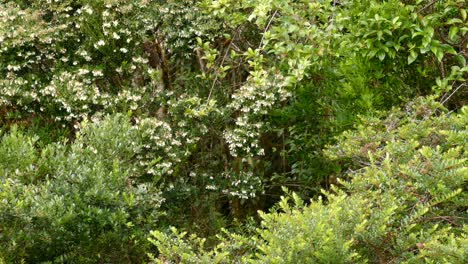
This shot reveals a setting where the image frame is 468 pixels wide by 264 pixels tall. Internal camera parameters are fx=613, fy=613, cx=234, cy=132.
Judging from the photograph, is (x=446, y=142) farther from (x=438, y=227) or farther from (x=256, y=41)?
(x=256, y=41)

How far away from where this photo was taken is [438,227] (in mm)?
2582

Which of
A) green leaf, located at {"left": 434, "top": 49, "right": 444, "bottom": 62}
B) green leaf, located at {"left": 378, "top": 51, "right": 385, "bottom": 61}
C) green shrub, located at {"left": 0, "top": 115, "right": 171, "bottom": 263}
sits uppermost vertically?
green leaf, located at {"left": 378, "top": 51, "right": 385, "bottom": 61}

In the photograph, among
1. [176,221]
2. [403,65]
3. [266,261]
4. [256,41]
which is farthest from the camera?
[256,41]

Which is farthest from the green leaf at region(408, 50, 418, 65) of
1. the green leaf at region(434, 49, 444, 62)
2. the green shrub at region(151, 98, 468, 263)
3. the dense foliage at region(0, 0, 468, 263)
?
the green shrub at region(151, 98, 468, 263)

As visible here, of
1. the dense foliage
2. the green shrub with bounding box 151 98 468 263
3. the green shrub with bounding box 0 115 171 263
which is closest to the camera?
the green shrub with bounding box 151 98 468 263

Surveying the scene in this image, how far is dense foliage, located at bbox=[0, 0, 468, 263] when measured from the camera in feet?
8.46

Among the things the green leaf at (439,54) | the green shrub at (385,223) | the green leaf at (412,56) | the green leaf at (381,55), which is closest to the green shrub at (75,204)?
the green shrub at (385,223)

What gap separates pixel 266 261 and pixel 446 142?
4.57 feet

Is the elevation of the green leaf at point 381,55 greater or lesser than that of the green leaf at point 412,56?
greater

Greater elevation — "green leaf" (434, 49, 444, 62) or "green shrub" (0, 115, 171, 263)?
"green leaf" (434, 49, 444, 62)

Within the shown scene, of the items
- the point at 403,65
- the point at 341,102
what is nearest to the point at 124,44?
the point at 341,102

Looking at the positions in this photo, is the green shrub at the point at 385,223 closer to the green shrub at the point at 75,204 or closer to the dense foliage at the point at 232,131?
the dense foliage at the point at 232,131

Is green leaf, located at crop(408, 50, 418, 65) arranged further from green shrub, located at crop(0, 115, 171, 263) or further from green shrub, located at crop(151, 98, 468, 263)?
green shrub, located at crop(0, 115, 171, 263)

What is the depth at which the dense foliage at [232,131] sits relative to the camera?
2.58 metres
